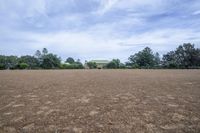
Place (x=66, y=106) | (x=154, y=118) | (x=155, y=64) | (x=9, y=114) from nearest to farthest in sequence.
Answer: (x=154, y=118) < (x=9, y=114) < (x=66, y=106) < (x=155, y=64)

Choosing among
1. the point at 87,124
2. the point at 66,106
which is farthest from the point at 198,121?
the point at 66,106

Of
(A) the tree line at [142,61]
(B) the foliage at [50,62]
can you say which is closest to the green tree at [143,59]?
(A) the tree line at [142,61]

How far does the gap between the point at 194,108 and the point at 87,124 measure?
10.7 feet

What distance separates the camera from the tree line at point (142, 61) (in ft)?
185

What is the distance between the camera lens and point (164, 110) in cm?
535

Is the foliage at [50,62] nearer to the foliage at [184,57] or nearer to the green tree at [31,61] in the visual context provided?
the green tree at [31,61]

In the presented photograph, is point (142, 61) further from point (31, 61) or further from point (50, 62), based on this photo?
point (31, 61)

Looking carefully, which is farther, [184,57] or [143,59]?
[143,59]

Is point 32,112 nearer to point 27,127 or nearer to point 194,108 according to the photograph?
point 27,127

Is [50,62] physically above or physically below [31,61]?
below

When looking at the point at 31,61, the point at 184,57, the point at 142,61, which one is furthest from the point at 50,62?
the point at 184,57

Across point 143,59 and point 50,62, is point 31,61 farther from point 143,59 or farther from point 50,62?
point 143,59

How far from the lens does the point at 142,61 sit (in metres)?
65.4

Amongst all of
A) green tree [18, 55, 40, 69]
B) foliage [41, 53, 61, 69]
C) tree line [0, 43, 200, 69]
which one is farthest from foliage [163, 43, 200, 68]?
green tree [18, 55, 40, 69]
